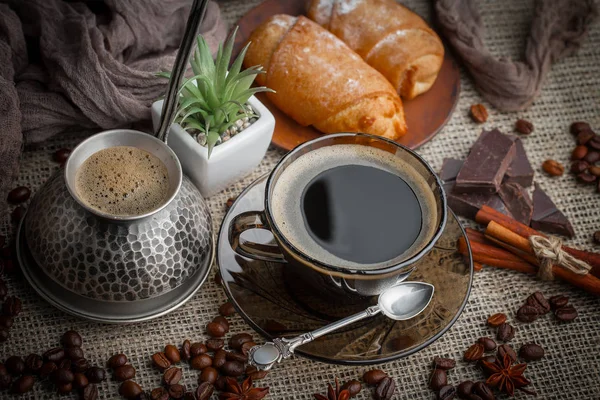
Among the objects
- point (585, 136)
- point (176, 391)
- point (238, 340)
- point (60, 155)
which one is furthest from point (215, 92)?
point (585, 136)

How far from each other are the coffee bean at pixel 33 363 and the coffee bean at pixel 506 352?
951 millimetres

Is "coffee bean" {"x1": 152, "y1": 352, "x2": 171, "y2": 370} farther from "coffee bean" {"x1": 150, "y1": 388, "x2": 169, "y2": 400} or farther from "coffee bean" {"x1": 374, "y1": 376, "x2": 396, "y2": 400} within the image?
"coffee bean" {"x1": 374, "y1": 376, "x2": 396, "y2": 400}

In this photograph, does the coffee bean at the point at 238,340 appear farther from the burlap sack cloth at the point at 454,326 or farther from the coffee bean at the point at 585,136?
the coffee bean at the point at 585,136

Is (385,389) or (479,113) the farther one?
(479,113)

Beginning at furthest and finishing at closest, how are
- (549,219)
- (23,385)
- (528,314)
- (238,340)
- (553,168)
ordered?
1. (553,168)
2. (549,219)
3. (528,314)
4. (238,340)
5. (23,385)

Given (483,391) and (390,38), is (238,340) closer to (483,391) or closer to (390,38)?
(483,391)

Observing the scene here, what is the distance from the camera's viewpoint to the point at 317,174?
4.76 ft

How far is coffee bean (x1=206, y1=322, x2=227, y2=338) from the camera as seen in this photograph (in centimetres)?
152

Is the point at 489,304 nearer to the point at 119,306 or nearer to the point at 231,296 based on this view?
the point at 231,296

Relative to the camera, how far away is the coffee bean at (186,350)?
148cm

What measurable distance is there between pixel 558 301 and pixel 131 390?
947mm

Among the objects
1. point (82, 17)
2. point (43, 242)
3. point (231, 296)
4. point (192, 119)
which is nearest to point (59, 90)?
point (82, 17)

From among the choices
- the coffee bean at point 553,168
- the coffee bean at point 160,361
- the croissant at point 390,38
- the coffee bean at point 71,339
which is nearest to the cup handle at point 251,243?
the coffee bean at point 160,361

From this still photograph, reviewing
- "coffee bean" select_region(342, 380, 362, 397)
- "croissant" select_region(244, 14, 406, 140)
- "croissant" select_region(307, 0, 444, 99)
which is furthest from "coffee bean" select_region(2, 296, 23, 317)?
"croissant" select_region(307, 0, 444, 99)
